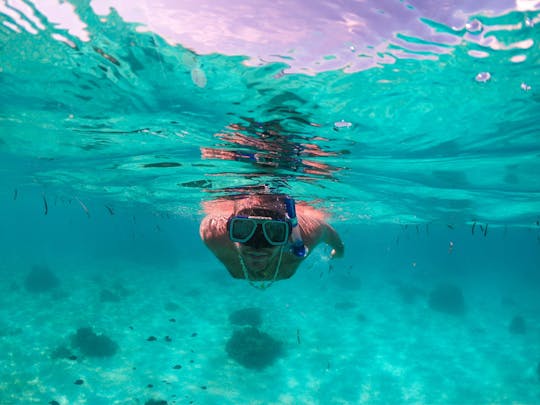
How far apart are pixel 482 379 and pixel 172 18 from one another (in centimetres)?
2186

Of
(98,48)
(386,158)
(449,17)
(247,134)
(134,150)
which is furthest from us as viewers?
(134,150)

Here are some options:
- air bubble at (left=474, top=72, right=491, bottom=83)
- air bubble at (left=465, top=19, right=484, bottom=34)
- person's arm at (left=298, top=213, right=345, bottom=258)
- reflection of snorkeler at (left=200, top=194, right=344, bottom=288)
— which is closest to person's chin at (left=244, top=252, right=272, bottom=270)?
reflection of snorkeler at (left=200, top=194, right=344, bottom=288)

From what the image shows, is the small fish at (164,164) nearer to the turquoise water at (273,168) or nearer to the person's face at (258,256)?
the turquoise water at (273,168)

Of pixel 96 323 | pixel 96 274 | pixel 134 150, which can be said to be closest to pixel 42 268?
pixel 96 274

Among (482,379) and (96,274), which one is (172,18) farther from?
(96,274)

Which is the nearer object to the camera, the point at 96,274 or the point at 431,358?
the point at 431,358

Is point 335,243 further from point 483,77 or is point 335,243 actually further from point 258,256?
point 483,77

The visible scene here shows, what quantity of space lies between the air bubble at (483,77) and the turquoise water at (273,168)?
0.03 m

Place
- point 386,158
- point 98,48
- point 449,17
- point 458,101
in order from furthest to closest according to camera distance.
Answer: point 386,158, point 458,101, point 98,48, point 449,17

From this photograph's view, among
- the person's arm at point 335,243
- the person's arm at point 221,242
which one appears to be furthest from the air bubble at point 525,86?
the person's arm at point 221,242

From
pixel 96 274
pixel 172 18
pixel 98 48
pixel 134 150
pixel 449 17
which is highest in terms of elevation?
pixel 449 17

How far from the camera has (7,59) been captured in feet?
21.7

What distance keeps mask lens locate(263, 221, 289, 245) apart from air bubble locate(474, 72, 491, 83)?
4.49 metres

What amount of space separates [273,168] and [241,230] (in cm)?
640
